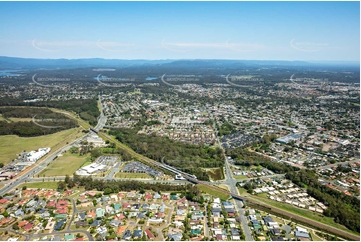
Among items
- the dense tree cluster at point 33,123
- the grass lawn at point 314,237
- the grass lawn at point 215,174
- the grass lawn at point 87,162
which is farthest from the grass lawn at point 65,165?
the grass lawn at point 314,237

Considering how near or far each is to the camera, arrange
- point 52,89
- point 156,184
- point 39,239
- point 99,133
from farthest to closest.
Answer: point 52,89
point 99,133
point 156,184
point 39,239

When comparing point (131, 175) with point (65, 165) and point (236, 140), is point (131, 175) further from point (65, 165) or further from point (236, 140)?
point (236, 140)

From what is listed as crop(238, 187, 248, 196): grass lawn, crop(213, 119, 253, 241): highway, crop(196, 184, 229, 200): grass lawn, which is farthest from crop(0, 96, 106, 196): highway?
crop(238, 187, 248, 196): grass lawn

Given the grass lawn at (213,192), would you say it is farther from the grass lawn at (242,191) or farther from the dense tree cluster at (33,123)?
the dense tree cluster at (33,123)

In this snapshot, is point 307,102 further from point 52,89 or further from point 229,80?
point 52,89

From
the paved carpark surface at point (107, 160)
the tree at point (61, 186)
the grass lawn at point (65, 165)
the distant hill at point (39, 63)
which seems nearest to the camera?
the tree at point (61, 186)

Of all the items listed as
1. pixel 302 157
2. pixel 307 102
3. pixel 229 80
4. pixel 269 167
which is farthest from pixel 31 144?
pixel 229 80

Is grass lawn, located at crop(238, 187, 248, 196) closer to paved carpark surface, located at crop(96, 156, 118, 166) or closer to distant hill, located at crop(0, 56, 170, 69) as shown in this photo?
paved carpark surface, located at crop(96, 156, 118, 166)
